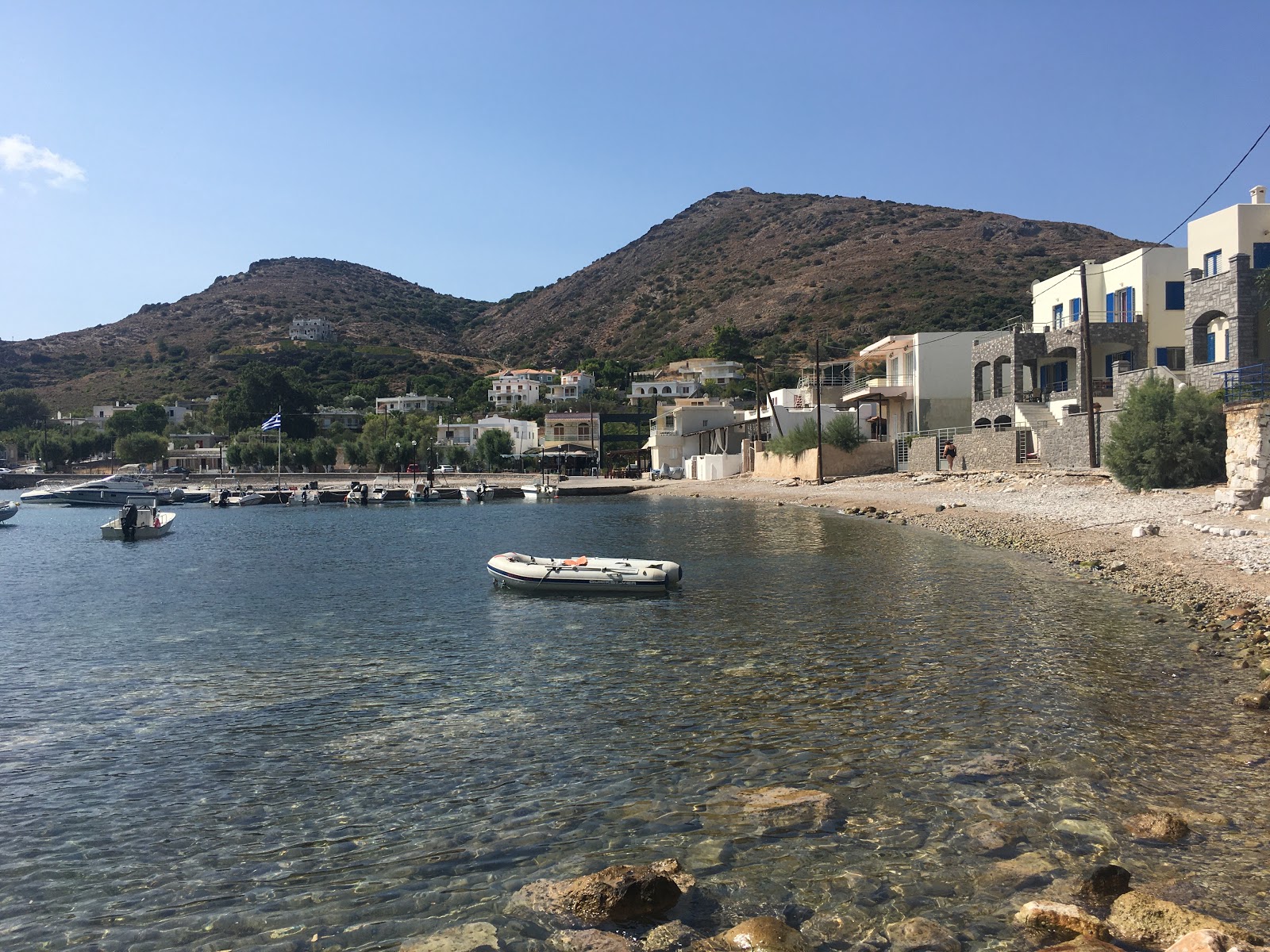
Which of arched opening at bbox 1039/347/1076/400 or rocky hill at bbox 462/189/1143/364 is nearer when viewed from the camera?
arched opening at bbox 1039/347/1076/400

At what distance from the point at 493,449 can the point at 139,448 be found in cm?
4653

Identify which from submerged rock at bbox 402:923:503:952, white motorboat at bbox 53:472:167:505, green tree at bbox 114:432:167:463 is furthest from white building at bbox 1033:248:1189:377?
green tree at bbox 114:432:167:463

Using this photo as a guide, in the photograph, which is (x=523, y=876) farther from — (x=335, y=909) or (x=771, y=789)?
(x=771, y=789)

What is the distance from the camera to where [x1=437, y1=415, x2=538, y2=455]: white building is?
374 ft

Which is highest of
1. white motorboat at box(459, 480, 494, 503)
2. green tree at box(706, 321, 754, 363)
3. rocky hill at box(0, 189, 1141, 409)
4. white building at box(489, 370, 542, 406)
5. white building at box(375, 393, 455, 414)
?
rocky hill at box(0, 189, 1141, 409)

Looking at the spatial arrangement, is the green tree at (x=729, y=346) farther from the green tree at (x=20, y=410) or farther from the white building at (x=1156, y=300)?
the green tree at (x=20, y=410)

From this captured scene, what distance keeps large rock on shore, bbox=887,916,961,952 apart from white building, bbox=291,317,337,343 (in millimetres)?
193988

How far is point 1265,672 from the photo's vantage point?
1119 centimetres

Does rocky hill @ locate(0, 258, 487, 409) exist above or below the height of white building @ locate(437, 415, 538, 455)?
above

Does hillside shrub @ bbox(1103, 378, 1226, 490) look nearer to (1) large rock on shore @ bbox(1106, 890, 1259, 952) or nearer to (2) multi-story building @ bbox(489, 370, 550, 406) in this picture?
(1) large rock on shore @ bbox(1106, 890, 1259, 952)

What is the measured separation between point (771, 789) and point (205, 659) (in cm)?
1166

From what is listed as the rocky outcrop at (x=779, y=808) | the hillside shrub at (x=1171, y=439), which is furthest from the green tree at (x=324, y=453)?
the rocky outcrop at (x=779, y=808)

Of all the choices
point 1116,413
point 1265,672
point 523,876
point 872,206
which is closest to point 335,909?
point 523,876

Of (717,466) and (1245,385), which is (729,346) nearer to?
(717,466)
